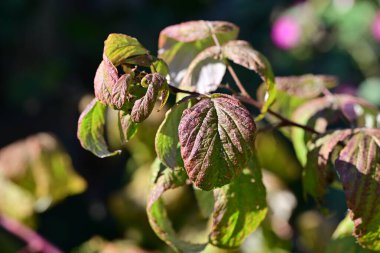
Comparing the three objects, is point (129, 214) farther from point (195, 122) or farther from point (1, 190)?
point (195, 122)

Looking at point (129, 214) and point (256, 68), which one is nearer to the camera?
point (256, 68)

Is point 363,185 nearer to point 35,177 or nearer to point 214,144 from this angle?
point 214,144

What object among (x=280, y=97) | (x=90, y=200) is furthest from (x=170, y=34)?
(x=90, y=200)

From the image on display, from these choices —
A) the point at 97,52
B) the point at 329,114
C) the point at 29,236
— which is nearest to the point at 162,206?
the point at 329,114

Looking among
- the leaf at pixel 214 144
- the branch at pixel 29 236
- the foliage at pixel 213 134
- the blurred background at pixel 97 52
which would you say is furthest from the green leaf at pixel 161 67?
the blurred background at pixel 97 52

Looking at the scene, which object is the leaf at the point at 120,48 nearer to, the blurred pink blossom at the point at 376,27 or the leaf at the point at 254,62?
the leaf at the point at 254,62

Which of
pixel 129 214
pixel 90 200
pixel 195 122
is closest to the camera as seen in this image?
pixel 195 122
